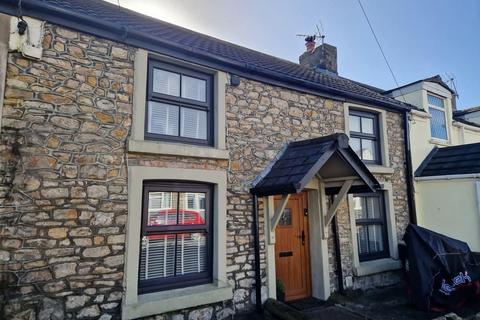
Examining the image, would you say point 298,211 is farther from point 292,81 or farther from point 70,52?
point 70,52

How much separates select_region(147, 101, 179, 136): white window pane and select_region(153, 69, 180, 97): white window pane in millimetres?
240

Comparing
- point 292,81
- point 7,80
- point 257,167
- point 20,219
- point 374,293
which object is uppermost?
point 292,81

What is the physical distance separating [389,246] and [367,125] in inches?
125

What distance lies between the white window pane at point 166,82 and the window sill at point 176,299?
3263 millimetres

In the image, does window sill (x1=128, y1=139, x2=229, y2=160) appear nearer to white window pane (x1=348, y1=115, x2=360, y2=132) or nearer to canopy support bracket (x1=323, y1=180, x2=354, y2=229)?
canopy support bracket (x1=323, y1=180, x2=354, y2=229)

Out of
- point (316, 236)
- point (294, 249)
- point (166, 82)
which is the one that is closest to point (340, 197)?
point (316, 236)

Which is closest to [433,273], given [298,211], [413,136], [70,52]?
[298,211]

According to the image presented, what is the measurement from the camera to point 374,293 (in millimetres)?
7039

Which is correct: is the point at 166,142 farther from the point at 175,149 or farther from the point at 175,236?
the point at 175,236

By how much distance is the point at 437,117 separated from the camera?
397 inches

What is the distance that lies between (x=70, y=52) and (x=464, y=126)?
11994 millimetres

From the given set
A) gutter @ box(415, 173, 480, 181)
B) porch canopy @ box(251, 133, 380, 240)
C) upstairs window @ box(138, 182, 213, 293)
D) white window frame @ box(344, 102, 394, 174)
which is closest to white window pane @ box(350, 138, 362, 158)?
white window frame @ box(344, 102, 394, 174)

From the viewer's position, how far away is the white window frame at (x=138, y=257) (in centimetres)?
437

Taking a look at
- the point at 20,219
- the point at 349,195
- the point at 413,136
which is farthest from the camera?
the point at 413,136
